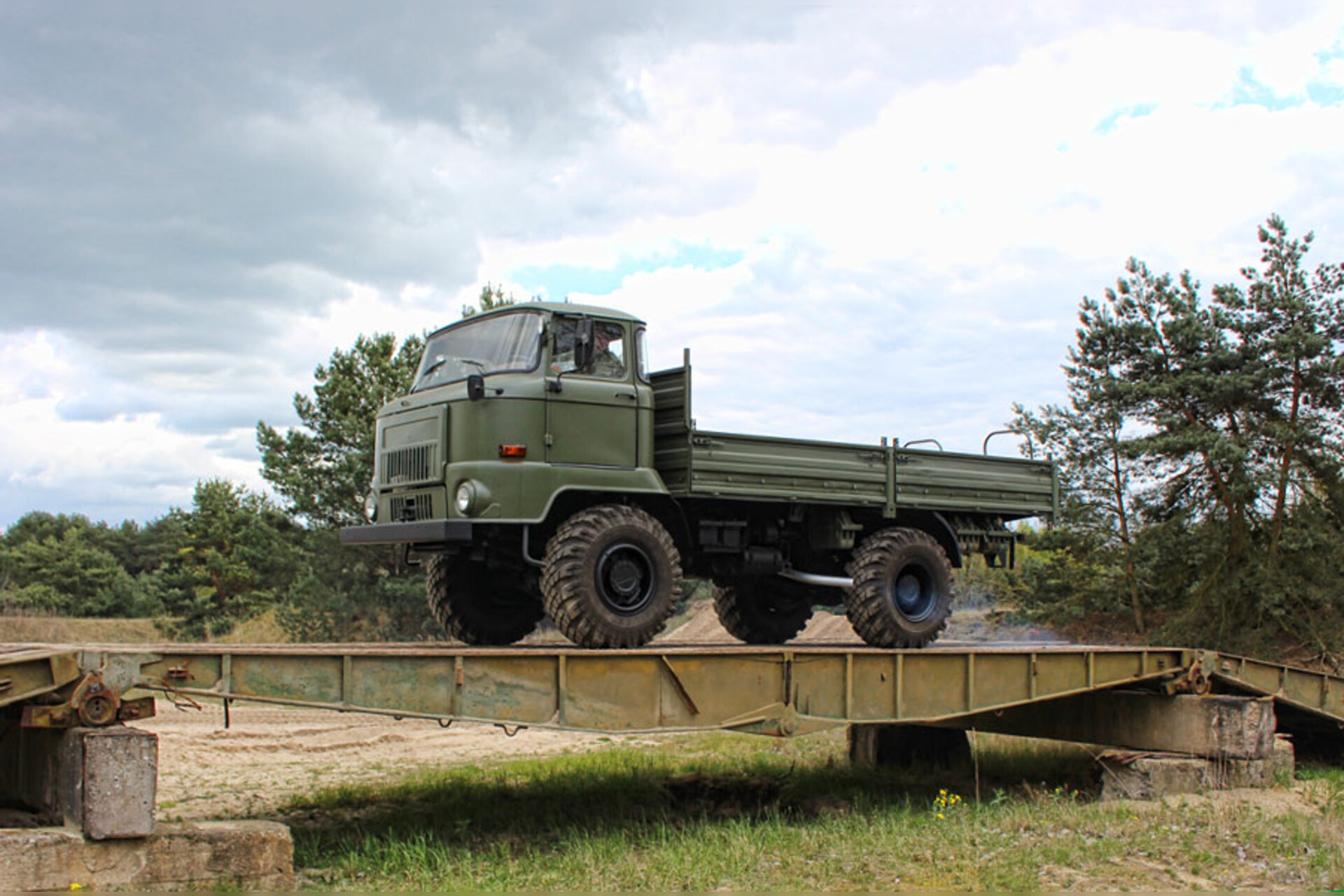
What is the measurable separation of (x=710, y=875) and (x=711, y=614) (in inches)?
1176

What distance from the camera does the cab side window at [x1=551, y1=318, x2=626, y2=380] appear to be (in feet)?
32.9

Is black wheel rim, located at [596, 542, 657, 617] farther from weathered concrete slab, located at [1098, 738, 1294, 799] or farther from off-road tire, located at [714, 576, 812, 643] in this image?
weathered concrete slab, located at [1098, 738, 1294, 799]

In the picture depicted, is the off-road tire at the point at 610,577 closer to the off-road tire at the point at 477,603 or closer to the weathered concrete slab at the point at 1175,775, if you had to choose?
the off-road tire at the point at 477,603

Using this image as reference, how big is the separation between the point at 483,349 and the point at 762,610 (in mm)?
4728

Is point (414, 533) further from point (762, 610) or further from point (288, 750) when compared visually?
point (288, 750)

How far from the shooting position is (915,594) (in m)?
12.3

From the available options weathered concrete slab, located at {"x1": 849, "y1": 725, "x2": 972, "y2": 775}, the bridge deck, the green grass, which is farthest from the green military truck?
weathered concrete slab, located at {"x1": 849, "y1": 725, "x2": 972, "y2": 775}

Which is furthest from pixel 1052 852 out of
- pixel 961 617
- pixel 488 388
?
pixel 961 617

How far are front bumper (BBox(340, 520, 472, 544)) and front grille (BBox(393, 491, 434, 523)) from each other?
10 centimetres

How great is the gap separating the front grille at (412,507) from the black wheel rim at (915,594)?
4833mm

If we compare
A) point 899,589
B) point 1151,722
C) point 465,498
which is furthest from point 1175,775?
point 465,498

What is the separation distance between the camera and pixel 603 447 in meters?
10.2

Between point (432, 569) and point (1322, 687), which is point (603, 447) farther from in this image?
point (1322, 687)

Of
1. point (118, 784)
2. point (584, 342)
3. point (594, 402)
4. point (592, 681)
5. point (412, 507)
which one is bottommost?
point (118, 784)
